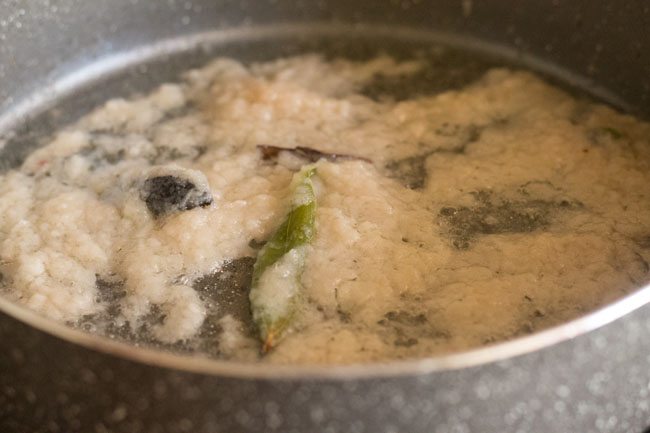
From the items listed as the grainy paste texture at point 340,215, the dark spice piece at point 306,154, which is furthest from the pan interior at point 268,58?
the dark spice piece at point 306,154

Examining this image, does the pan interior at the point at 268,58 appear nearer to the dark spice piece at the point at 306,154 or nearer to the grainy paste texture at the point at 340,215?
the grainy paste texture at the point at 340,215

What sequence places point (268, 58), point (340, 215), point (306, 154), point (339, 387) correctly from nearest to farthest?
point (339, 387) < point (340, 215) < point (306, 154) < point (268, 58)

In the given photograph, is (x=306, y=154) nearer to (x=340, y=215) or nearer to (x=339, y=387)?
(x=340, y=215)

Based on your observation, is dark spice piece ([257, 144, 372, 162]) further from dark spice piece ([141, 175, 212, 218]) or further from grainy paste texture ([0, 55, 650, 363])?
dark spice piece ([141, 175, 212, 218])

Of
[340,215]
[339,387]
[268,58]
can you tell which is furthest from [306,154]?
[339,387]

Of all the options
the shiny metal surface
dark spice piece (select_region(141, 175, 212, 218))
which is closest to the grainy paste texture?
dark spice piece (select_region(141, 175, 212, 218))

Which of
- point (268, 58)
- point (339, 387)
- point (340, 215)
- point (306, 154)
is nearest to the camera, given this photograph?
point (339, 387)

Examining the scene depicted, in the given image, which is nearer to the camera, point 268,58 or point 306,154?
point 306,154
